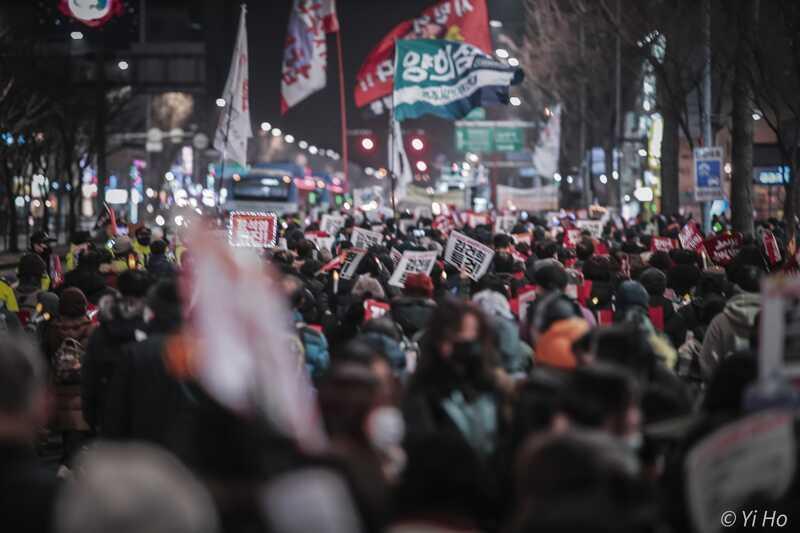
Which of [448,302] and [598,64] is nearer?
[448,302]

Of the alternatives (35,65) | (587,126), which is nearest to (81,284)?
(35,65)

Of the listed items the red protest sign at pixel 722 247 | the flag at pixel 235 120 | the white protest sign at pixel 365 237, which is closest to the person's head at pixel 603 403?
the red protest sign at pixel 722 247

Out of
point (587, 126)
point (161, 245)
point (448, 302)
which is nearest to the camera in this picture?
point (448, 302)

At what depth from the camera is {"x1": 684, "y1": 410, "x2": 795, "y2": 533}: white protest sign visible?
4.95 meters

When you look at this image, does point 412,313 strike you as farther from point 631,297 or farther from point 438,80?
point 438,80

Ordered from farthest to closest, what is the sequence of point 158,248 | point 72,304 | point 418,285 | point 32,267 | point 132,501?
point 158,248
point 32,267
point 72,304
point 418,285
point 132,501

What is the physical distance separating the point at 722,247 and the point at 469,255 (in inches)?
173

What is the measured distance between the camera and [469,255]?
14.8 m

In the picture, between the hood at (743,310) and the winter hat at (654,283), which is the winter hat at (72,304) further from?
the hood at (743,310)

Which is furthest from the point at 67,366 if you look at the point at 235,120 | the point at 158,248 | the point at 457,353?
the point at 235,120

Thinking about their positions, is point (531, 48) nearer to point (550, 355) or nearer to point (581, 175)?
point (581, 175)

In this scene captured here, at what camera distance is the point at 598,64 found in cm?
5341

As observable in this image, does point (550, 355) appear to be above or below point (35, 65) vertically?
below

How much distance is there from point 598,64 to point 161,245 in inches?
1528
